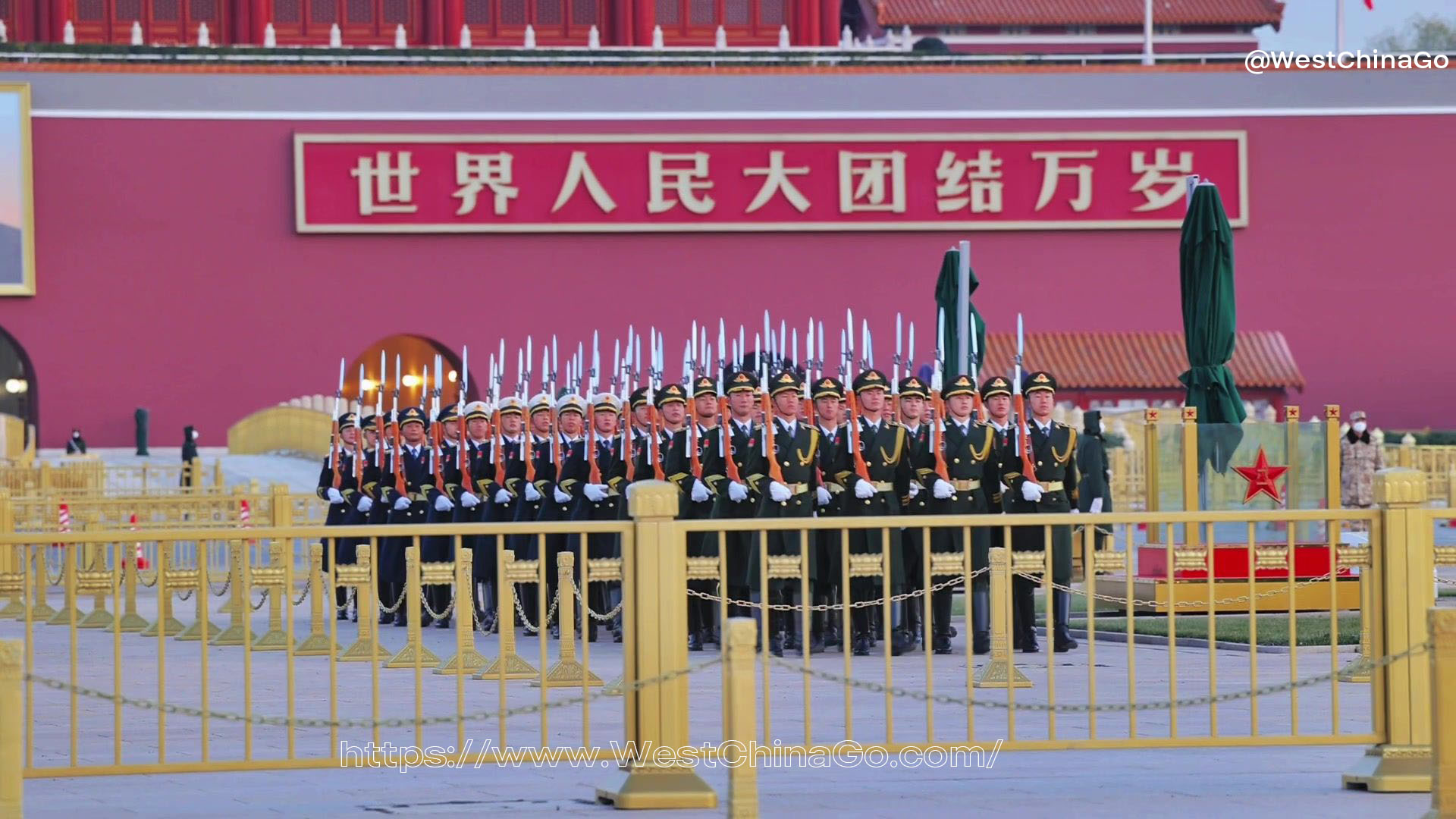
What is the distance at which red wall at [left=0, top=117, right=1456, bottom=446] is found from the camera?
1071 inches

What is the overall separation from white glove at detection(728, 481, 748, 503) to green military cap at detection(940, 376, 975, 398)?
3.23 ft

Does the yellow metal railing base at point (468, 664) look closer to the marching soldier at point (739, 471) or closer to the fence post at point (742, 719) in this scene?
the marching soldier at point (739, 471)

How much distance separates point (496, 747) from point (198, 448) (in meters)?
21.0

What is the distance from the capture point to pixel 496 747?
23.8ft

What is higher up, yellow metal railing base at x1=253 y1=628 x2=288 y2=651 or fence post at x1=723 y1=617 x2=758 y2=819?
fence post at x1=723 y1=617 x2=758 y2=819

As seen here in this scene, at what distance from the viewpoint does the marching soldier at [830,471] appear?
1019 centimetres

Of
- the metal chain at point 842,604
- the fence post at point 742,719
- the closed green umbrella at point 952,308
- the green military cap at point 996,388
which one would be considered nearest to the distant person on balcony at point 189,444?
the closed green umbrella at point 952,308

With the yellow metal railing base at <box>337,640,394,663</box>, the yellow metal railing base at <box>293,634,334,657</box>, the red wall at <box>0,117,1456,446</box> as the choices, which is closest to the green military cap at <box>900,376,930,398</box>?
the yellow metal railing base at <box>337,640,394,663</box>

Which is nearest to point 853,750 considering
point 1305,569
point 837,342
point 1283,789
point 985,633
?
point 1283,789

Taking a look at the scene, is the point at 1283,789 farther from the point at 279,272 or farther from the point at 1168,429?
the point at 279,272

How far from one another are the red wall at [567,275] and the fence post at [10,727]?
22.4 meters

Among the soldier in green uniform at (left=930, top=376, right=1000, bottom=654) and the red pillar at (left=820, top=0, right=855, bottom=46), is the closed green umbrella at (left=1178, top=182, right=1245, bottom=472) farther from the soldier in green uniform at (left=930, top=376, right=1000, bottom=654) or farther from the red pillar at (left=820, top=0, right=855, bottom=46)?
the red pillar at (left=820, top=0, right=855, bottom=46)

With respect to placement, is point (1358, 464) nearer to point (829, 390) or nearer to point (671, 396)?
point (671, 396)

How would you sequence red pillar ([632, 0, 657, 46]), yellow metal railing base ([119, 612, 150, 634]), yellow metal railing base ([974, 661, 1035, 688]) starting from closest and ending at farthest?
yellow metal railing base ([974, 661, 1035, 688]) < yellow metal railing base ([119, 612, 150, 634]) < red pillar ([632, 0, 657, 46])
